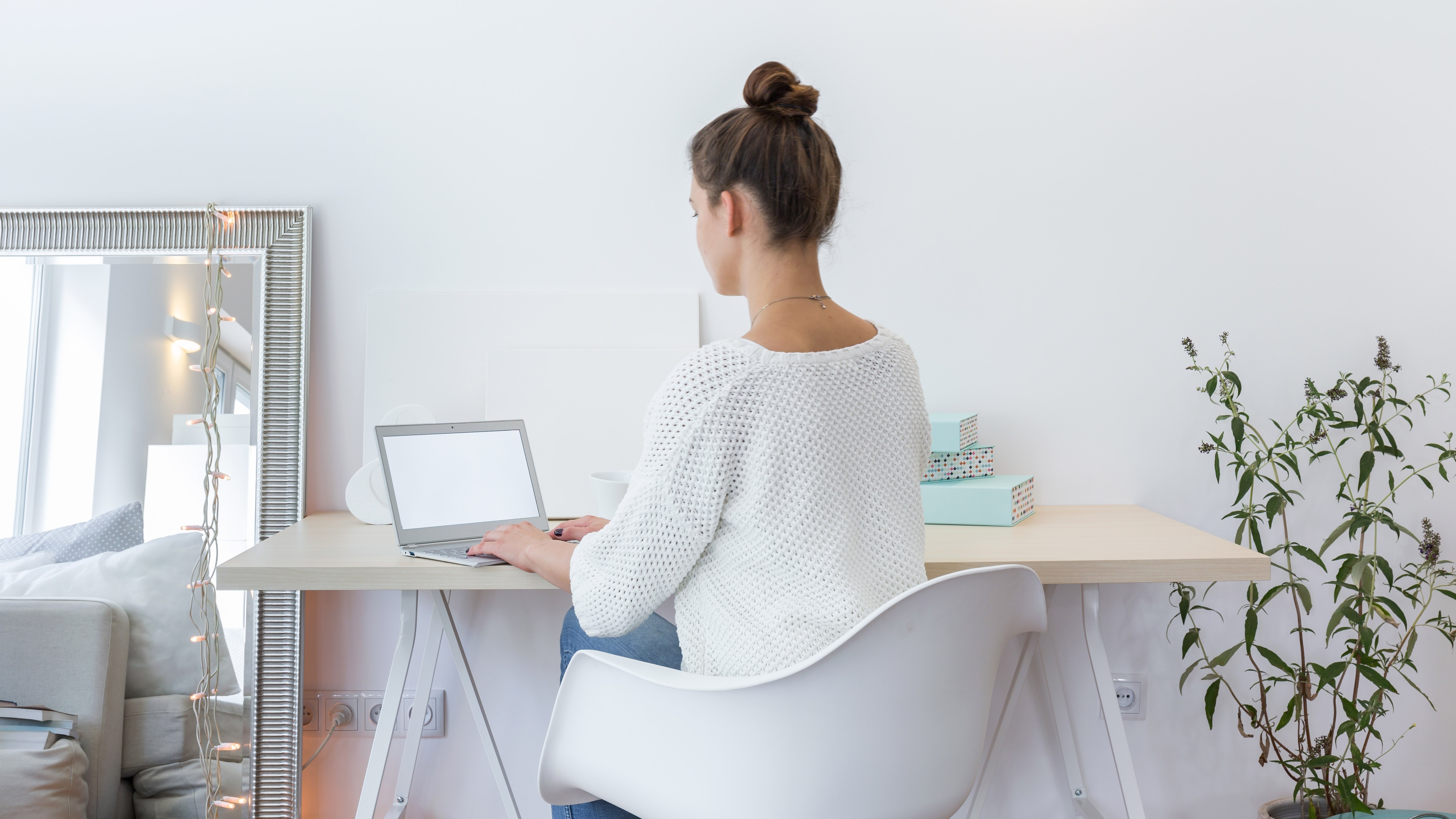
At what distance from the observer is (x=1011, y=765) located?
191cm

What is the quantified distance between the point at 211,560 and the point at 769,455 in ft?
4.64

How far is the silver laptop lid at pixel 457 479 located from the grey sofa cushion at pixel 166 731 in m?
0.63

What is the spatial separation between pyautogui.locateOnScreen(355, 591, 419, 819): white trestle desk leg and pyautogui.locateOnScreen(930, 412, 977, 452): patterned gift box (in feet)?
3.13

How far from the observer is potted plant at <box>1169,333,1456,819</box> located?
1734mm

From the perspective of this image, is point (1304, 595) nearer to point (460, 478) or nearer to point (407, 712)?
point (460, 478)

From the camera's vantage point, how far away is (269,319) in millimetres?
1829

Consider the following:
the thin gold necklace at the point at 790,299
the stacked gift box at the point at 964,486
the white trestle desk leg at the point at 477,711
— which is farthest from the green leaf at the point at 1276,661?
the white trestle desk leg at the point at 477,711

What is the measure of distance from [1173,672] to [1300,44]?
1300 mm

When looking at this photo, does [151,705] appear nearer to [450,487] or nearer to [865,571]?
[450,487]

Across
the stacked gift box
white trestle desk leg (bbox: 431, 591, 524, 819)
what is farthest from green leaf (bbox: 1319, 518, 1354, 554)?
white trestle desk leg (bbox: 431, 591, 524, 819)

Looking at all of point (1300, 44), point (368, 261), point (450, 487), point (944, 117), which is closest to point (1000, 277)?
point (944, 117)

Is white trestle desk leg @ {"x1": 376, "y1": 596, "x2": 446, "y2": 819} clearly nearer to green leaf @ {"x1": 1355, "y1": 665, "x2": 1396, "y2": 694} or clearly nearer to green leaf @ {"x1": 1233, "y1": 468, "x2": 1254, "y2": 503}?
green leaf @ {"x1": 1233, "y1": 468, "x2": 1254, "y2": 503}

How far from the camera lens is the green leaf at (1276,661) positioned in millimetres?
1648

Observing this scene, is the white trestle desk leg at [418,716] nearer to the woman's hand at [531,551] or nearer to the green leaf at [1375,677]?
the woman's hand at [531,551]
